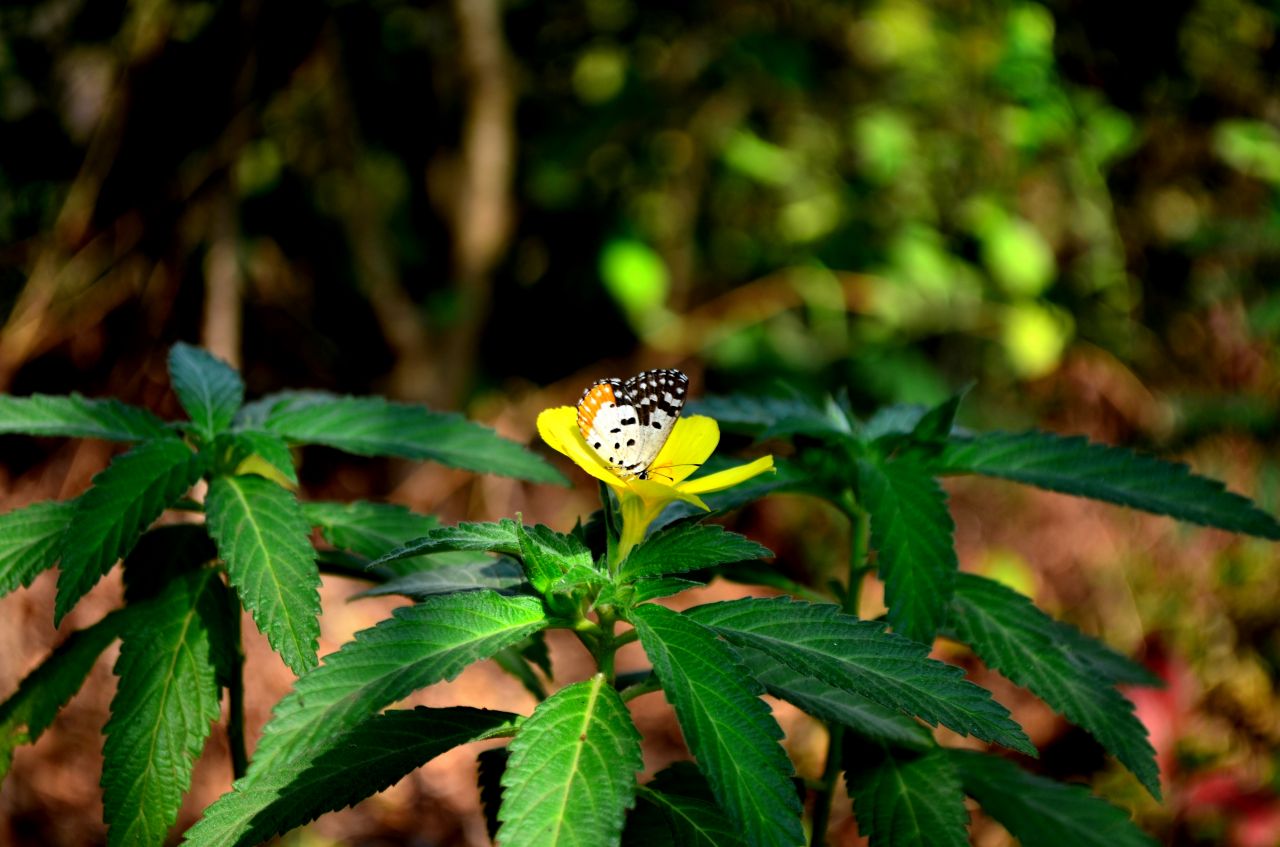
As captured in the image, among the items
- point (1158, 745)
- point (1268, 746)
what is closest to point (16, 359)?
point (1158, 745)

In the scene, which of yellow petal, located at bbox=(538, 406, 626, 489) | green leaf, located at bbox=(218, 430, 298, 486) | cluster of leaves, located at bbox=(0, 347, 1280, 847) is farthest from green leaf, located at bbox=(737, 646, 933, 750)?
green leaf, located at bbox=(218, 430, 298, 486)

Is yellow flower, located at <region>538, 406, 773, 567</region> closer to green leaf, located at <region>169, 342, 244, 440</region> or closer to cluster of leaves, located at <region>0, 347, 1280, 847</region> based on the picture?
cluster of leaves, located at <region>0, 347, 1280, 847</region>

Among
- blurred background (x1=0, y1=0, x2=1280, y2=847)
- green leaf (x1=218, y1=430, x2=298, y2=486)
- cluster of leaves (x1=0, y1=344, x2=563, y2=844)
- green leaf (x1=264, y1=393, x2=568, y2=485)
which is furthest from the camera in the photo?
blurred background (x1=0, y1=0, x2=1280, y2=847)

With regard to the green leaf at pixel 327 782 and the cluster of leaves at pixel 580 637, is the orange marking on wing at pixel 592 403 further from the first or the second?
the green leaf at pixel 327 782

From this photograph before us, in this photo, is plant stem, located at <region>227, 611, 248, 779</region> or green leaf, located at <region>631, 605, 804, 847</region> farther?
plant stem, located at <region>227, 611, 248, 779</region>

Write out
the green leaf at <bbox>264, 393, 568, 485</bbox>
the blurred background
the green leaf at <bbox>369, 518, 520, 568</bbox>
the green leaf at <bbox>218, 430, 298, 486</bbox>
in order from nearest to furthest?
the green leaf at <bbox>369, 518, 520, 568</bbox> → the green leaf at <bbox>218, 430, 298, 486</bbox> → the green leaf at <bbox>264, 393, 568, 485</bbox> → the blurred background

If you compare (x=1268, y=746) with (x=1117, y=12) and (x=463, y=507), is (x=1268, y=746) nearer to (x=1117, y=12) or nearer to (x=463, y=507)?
(x=463, y=507)

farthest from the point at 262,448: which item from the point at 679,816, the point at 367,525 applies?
the point at 679,816

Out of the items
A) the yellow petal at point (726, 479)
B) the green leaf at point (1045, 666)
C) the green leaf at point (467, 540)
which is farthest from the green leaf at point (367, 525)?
the green leaf at point (1045, 666)
